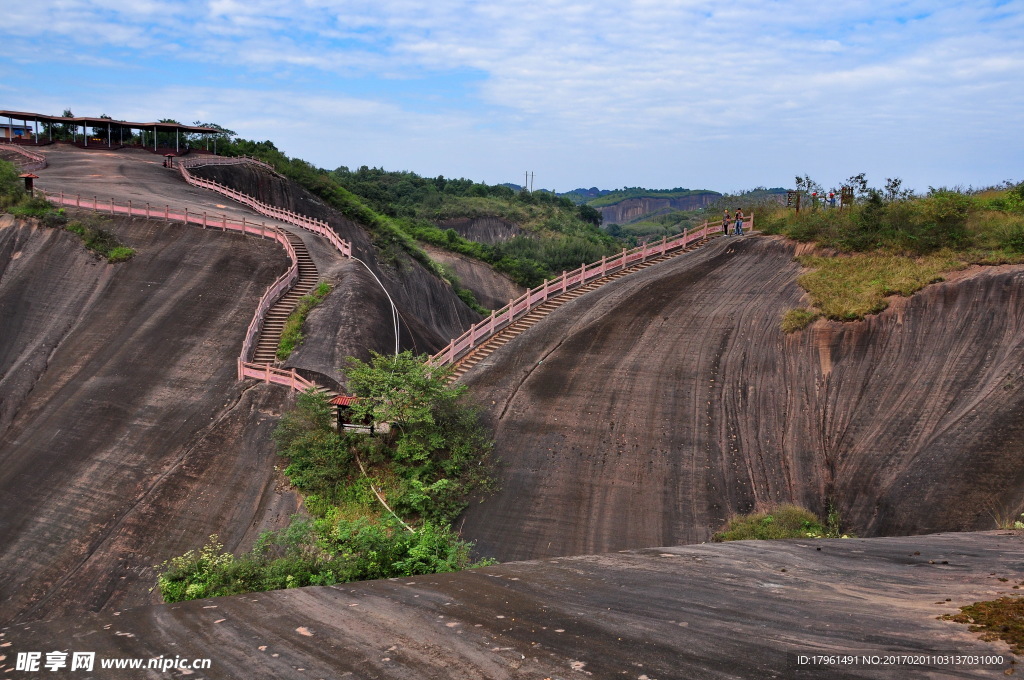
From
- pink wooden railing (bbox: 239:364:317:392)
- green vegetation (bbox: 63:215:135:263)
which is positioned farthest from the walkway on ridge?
green vegetation (bbox: 63:215:135:263)

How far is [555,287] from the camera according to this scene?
29.9 meters

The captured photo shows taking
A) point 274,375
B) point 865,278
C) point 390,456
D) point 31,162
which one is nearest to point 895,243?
point 865,278

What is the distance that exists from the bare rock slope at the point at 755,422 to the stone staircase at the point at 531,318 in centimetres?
79

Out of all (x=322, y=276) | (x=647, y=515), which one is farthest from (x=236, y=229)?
(x=647, y=515)

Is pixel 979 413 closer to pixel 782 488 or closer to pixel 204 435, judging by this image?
pixel 782 488

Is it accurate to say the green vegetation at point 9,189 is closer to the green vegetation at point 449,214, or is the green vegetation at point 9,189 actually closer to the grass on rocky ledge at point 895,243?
the green vegetation at point 449,214

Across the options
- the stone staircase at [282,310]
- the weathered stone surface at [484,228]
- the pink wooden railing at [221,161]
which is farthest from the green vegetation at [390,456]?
the weathered stone surface at [484,228]

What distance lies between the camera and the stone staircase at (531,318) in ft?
83.6

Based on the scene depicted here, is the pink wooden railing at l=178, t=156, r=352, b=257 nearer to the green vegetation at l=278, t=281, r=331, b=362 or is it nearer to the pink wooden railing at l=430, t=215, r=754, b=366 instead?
the green vegetation at l=278, t=281, r=331, b=362

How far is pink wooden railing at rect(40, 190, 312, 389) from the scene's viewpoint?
2484 cm

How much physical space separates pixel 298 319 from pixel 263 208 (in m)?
18.3

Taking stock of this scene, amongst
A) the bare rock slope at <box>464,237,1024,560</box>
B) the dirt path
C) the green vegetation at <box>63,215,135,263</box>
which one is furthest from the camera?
the dirt path

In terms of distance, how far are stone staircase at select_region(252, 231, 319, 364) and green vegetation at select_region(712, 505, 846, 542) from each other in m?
16.3

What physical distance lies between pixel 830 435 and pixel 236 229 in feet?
90.1
